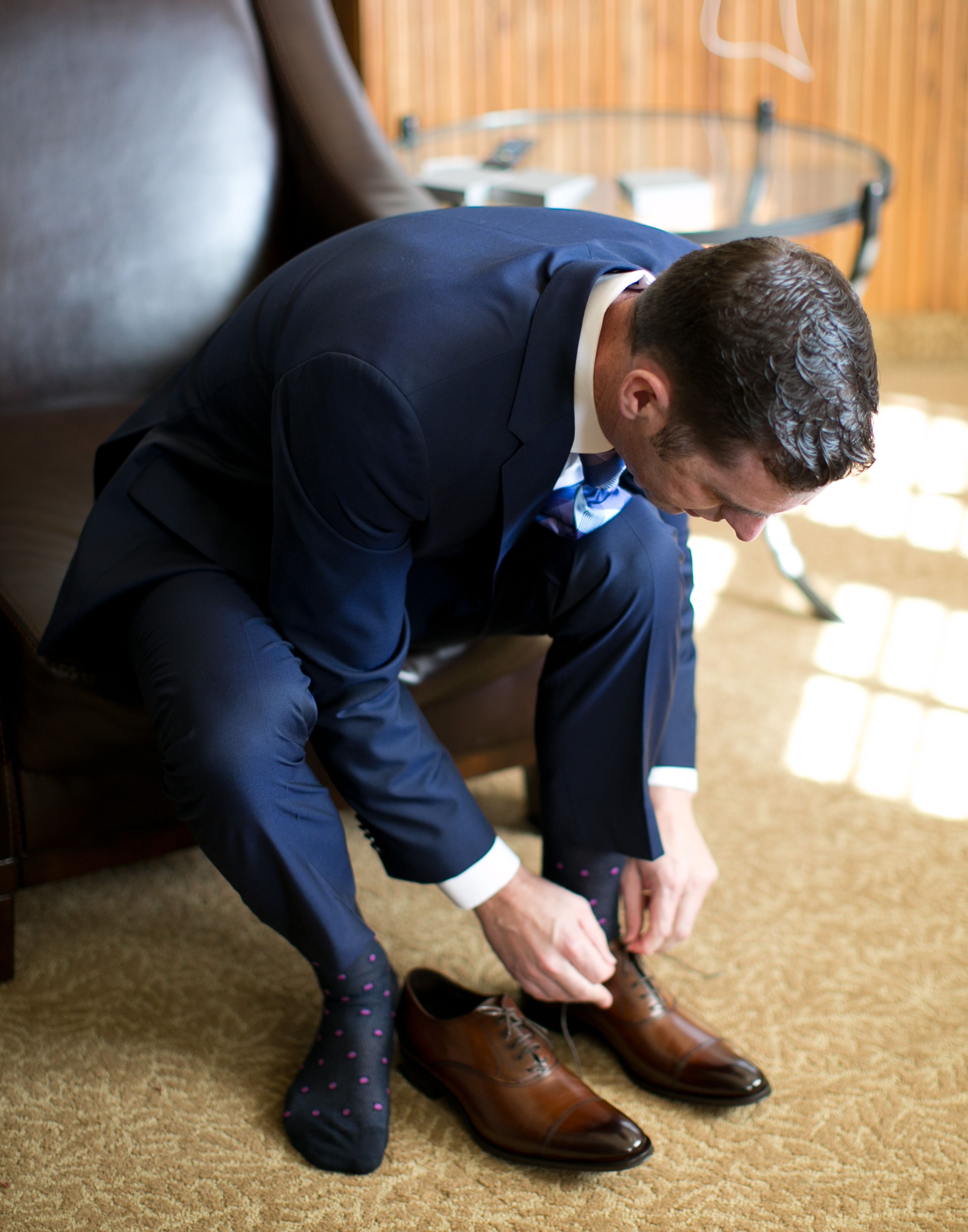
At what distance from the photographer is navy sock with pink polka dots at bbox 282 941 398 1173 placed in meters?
1.07

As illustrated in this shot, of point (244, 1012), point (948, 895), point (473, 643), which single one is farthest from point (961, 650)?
point (244, 1012)

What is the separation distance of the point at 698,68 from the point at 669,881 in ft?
8.05

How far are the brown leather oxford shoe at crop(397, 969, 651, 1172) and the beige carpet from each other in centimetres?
3

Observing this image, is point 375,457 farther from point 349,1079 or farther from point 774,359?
point 349,1079

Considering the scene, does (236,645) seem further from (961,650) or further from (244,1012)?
(961,650)

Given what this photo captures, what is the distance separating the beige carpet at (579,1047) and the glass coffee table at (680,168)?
838 mm

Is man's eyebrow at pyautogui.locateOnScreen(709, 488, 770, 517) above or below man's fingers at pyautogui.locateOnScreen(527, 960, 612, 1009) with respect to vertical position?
above

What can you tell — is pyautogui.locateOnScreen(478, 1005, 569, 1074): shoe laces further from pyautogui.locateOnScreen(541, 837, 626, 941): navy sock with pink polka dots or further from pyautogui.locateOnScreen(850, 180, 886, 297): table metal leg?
pyautogui.locateOnScreen(850, 180, 886, 297): table metal leg

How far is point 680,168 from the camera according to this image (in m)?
2.05

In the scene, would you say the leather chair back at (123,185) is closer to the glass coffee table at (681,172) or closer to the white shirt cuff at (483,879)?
the glass coffee table at (681,172)

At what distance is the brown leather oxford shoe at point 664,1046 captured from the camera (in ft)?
3.71

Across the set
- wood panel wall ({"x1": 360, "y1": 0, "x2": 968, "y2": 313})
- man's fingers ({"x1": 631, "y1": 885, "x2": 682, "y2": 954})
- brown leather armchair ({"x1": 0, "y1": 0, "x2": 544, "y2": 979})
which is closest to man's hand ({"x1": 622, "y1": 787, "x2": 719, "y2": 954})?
man's fingers ({"x1": 631, "y1": 885, "x2": 682, "y2": 954})

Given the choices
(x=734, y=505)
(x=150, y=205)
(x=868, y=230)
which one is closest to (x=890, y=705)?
(x=868, y=230)

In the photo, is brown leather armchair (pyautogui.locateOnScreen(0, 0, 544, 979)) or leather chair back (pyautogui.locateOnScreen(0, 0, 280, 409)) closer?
brown leather armchair (pyautogui.locateOnScreen(0, 0, 544, 979))
